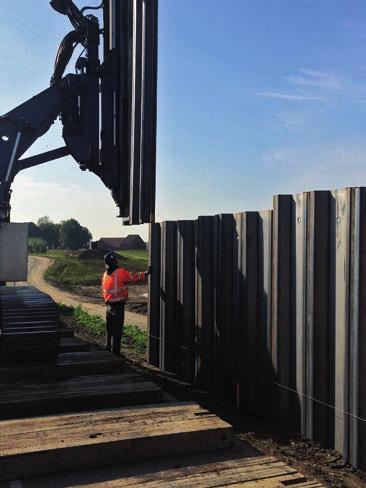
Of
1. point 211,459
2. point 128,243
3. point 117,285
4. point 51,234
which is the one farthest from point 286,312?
point 51,234

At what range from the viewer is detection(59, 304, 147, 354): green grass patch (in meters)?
11.4

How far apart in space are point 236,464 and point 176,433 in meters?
0.52

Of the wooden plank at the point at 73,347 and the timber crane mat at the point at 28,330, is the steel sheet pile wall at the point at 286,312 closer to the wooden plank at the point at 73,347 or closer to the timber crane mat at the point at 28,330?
the wooden plank at the point at 73,347

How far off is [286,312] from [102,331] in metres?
8.63

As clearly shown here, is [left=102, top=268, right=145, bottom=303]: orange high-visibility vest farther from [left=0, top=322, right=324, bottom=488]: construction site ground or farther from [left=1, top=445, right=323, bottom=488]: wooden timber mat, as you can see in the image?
[left=1, top=445, right=323, bottom=488]: wooden timber mat

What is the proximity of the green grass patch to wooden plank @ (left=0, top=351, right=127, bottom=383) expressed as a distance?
4.17 m

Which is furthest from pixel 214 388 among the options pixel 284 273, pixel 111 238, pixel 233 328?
pixel 111 238

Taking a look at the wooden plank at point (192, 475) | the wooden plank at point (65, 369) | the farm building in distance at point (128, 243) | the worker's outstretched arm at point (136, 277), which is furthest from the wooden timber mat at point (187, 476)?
the farm building in distance at point (128, 243)

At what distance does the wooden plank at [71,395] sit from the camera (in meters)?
4.80

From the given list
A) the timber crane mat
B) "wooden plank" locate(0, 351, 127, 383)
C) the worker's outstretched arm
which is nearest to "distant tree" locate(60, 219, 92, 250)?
the worker's outstretched arm

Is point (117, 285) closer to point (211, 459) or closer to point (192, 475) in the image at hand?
point (211, 459)

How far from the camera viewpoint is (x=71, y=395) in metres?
4.99

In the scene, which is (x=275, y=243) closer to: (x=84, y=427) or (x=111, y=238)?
(x=84, y=427)

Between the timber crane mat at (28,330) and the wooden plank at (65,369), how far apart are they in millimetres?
166
